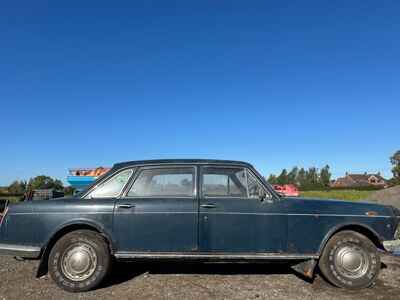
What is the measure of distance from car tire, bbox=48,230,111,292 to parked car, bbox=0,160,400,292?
0.01 meters

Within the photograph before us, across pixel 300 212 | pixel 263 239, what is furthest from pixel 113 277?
pixel 300 212

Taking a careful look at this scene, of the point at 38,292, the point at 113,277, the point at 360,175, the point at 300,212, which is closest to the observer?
the point at 38,292

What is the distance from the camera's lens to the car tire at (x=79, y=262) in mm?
4277

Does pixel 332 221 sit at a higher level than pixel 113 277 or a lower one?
higher

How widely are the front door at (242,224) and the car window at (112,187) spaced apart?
119 cm

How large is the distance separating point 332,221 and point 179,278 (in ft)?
7.87

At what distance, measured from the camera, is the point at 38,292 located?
13.7 feet

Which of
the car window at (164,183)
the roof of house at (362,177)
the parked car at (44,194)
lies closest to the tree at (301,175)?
the roof of house at (362,177)

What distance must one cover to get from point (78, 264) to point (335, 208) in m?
3.72

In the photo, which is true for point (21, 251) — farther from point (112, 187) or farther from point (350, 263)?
point (350, 263)

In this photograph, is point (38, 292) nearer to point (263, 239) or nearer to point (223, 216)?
point (223, 216)

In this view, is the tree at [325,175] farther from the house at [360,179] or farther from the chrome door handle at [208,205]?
the chrome door handle at [208,205]

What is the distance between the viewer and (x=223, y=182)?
4664 mm

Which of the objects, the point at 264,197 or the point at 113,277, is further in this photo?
the point at 113,277
